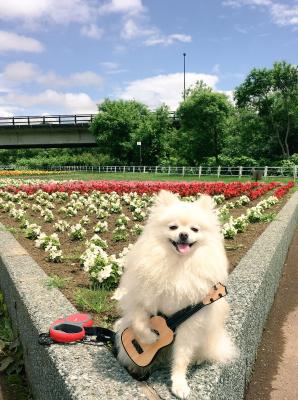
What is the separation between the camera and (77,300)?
4.28 meters

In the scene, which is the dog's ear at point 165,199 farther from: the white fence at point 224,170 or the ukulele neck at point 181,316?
the white fence at point 224,170

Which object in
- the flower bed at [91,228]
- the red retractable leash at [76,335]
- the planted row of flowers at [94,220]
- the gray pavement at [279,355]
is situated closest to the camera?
the red retractable leash at [76,335]

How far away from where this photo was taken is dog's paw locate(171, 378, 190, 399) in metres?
2.33

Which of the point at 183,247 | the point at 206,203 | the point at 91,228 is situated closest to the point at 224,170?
the point at 91,228

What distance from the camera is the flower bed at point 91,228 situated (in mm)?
5109

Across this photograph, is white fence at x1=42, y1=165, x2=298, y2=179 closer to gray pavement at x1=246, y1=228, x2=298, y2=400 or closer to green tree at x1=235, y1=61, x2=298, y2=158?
green tree at x1=235, y1=61, x2=298, y2=158

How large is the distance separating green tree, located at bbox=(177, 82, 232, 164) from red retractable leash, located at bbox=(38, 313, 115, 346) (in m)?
43.1

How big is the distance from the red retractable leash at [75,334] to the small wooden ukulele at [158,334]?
452mm

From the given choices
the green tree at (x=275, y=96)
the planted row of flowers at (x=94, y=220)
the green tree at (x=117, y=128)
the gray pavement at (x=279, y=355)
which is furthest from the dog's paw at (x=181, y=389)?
the green tree at (x=117, y=128)

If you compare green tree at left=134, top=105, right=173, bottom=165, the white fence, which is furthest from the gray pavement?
green tree at left=134, top=105, right=173, bottom=165

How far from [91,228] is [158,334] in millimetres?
6758

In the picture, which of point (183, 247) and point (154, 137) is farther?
point (154, 137)

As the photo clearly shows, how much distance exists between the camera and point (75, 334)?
294 centimetres

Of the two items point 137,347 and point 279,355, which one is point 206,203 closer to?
point 137,347
